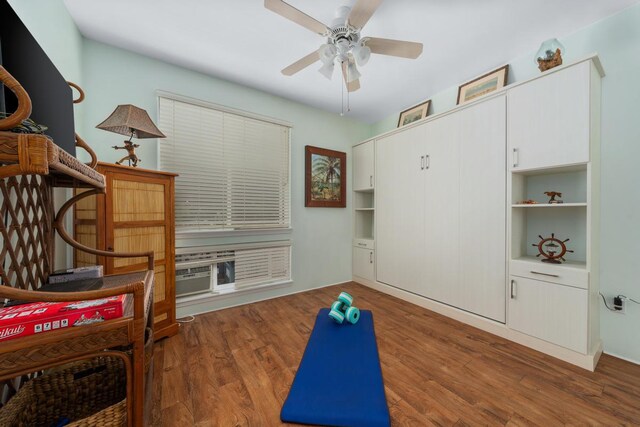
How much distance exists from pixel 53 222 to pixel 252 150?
6.29ft

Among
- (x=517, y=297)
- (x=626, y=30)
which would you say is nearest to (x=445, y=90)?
(x=626, y=30)

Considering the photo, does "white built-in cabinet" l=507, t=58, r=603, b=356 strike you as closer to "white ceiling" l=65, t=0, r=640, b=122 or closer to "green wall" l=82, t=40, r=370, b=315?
"white ceiling" l=65, t=0, r=640, b=122

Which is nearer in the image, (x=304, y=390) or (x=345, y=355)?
(x=304, y=390)

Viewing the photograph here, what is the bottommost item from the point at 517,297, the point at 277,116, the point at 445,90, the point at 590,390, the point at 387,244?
the point at 590,390

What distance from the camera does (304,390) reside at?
1352 millimetres

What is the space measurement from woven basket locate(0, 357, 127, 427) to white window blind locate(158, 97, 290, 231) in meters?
1.52

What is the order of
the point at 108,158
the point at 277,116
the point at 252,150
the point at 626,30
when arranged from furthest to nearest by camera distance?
the point at 277,116 < the point at 252,150 < the point at 108,158 < the point at 626,30

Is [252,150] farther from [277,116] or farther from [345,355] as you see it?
[345,355]

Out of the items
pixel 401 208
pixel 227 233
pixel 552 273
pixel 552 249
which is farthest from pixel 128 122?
pixel 552 249

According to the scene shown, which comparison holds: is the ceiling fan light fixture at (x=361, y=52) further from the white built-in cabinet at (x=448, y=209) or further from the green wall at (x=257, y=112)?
the green wall at (x=257, y=112)

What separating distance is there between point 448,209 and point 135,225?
2.98 meters

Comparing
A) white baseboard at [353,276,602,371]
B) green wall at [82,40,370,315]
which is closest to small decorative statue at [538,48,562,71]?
white baseboard at [353,276,602,371]

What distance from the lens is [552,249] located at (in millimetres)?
2127

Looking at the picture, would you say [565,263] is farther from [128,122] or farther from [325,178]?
[128,122]
